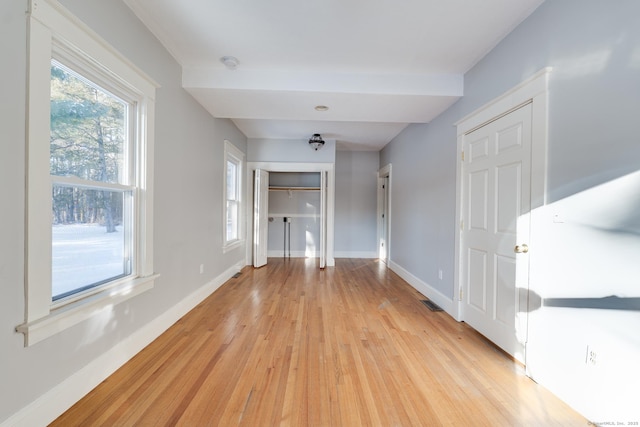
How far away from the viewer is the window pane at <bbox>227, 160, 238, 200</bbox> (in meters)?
4.71

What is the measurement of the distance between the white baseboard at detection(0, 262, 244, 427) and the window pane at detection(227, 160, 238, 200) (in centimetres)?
235

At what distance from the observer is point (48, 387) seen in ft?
4.69

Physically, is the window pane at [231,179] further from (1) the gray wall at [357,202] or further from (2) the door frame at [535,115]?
(2) the door frame at [535,115]

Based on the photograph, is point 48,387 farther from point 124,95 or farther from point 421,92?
point 421,92

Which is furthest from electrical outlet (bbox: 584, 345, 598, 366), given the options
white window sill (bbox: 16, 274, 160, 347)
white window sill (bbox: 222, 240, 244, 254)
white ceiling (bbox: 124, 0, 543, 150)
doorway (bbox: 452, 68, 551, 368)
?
white window sill (bbox: 222, 240, 244, 254)

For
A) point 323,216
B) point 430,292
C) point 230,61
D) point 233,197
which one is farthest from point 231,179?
point 430,292

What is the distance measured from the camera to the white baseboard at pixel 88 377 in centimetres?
134

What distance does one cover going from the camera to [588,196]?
5.03ft

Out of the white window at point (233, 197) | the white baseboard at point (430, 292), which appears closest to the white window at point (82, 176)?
the white window at point (233, 197)

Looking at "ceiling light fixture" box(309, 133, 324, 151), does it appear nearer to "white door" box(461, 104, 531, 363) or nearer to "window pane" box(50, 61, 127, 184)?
"white door" box(461, 104, 531, 363)

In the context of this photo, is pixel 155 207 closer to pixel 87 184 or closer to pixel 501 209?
pixel 87 184

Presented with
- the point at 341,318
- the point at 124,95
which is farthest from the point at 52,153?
the point at 341,318

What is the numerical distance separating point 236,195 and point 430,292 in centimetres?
367

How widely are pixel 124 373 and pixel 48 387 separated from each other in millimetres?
512
